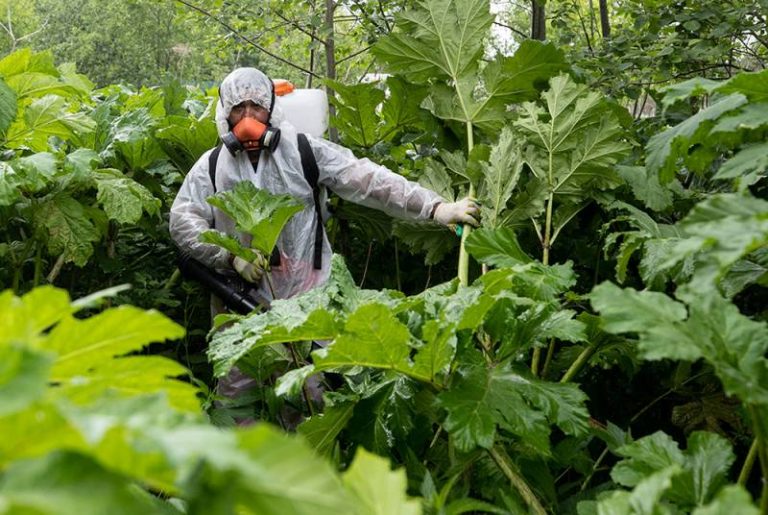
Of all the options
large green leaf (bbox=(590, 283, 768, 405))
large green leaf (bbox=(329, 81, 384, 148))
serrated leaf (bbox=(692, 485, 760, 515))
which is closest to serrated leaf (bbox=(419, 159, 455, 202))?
large green leaf (bbox=(329, 81, 384, 148))

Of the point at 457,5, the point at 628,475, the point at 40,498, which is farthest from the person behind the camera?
the point at 457,5

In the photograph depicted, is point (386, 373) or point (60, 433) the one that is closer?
point (60, 433)

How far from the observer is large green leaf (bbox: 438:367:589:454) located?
5.28 feet

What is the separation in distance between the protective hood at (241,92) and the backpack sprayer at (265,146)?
0.38ft

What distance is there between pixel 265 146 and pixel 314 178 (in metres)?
0.25

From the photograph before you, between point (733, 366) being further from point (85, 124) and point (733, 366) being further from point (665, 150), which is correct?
point (85, 124)

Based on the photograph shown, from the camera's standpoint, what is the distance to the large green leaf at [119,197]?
11.1 ft

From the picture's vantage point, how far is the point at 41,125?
10.8ft

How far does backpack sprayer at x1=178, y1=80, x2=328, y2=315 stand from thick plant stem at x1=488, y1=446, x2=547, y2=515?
60.2 inches

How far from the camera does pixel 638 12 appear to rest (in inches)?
161

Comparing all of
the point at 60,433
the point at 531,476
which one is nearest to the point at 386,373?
the point at 531,476

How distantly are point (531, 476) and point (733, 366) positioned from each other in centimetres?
80

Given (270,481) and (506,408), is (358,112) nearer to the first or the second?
(506,408)

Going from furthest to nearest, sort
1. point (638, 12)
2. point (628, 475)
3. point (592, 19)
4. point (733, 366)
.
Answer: point (592, 19), point (638, 12), point (628, 475), point (733, 366)
